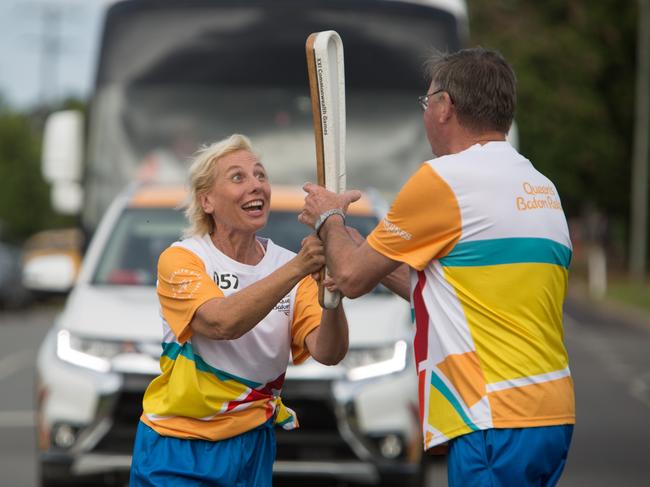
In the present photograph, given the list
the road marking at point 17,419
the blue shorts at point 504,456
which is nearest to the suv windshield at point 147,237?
the road marking at point 17,419

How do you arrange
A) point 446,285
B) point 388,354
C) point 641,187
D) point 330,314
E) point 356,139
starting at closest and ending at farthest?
point 446,285 → point 330,314 → point 388,354 → point 356,139 → point 641,187

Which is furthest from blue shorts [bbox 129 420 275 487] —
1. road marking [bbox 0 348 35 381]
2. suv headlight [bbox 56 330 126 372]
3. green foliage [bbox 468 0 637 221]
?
green foliage [bbox 468 0 637 221]

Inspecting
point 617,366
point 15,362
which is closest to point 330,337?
point 617,366

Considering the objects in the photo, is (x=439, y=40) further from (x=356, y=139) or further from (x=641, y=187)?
(x=641, y=187)

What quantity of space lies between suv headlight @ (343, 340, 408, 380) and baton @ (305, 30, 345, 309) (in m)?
3.50

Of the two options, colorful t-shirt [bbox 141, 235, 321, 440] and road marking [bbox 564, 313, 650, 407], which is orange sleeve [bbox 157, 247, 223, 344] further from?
road marking [bbox 564, 313, 650, 407]

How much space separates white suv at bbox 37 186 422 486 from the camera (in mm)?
7410

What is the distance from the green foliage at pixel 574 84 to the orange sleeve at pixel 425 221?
38.9m

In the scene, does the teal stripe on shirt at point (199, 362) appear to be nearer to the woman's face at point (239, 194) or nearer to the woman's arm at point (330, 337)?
the woman's arm at point (330, 337)

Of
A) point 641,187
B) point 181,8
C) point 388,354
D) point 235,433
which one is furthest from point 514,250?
point 641,187

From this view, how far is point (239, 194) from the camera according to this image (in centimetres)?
430

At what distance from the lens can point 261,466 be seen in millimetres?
4309

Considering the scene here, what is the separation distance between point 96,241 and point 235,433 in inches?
173

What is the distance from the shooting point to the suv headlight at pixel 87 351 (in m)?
7.55
